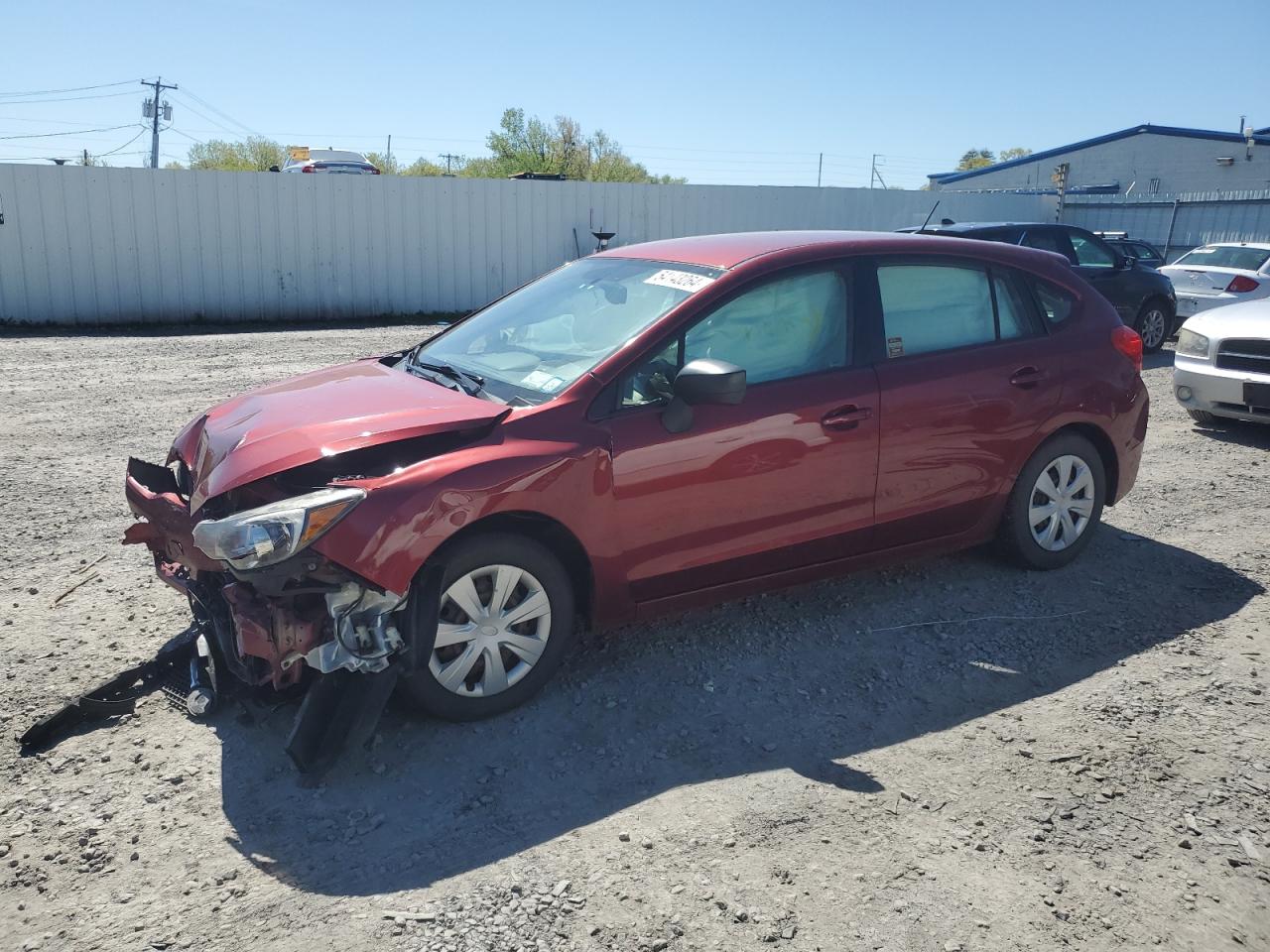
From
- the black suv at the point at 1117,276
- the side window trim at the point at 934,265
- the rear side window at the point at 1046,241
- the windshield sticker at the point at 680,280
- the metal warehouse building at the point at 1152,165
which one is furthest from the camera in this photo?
the metal warehouse building at the point at 1152,165

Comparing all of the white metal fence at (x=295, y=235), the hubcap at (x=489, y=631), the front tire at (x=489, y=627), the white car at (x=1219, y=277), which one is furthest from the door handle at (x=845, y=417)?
the white metal fence at (x=295, y=235)

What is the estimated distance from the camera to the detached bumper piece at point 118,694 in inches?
147

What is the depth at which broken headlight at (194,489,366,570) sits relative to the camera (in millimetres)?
3447

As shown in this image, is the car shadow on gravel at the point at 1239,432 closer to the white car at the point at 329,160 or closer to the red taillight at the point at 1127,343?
the red taillight at the point at 1127,343

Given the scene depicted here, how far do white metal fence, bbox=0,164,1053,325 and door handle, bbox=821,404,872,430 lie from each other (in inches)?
605

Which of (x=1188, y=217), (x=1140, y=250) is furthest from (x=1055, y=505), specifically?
(x=1188, y=217)

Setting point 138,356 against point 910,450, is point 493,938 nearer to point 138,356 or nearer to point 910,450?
point 910,450

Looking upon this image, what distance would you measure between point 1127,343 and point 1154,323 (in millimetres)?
9401

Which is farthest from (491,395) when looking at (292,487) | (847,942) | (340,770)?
(847,942)

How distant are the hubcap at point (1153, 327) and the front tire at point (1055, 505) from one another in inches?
369

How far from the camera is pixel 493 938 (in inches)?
111

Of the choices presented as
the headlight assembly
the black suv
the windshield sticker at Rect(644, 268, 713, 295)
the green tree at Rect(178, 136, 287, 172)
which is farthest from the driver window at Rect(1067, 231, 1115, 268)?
the green tree at Rect(178, 136, 287, 172)

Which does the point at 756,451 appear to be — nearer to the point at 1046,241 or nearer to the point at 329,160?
the point at 1046,241

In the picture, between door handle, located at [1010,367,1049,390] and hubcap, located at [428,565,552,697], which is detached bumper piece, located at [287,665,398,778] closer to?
hubcap, located at [428,565,552,697]
